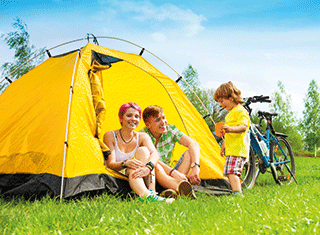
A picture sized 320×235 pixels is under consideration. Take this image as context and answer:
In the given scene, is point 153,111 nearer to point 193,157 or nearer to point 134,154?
point 134,154

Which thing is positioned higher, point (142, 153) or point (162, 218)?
point (142, 153)

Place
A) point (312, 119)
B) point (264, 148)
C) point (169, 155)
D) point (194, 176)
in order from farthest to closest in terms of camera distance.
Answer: point (312, 119) → point (264, 148) → point (169, 155) → point (194, 176)

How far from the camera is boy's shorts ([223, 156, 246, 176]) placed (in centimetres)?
303

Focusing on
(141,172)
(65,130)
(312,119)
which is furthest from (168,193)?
(312,119)

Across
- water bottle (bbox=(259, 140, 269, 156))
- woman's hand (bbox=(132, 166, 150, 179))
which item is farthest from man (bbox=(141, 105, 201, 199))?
water bottle (bbox=(259, 140, 269, 156))

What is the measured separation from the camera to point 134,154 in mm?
3061

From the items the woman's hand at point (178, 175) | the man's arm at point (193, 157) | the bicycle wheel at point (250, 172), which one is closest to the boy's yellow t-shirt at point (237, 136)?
the man's arm at point (193, 157)

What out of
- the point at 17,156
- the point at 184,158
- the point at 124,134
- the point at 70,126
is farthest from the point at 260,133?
the point at 17,156

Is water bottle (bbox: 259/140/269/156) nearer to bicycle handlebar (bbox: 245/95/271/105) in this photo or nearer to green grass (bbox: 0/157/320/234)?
bicycle handlebar (bbox: 245/95/271/105)

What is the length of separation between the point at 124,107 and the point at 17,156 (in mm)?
1097

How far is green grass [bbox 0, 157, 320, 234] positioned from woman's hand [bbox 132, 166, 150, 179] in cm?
27

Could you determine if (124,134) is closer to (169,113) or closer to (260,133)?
(169,113)

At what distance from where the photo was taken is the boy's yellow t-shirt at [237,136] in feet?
10.1

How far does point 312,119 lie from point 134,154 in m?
25.0
